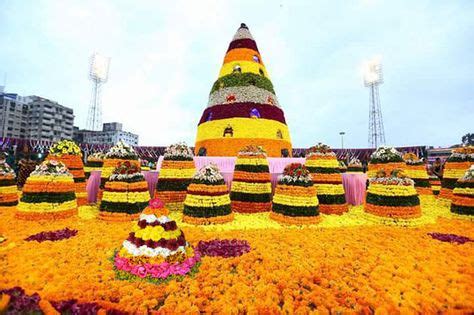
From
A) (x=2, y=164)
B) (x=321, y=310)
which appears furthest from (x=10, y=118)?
(x=321, y=310)

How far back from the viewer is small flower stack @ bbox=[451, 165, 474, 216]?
9.77 m

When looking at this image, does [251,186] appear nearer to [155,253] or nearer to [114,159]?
[155,253]

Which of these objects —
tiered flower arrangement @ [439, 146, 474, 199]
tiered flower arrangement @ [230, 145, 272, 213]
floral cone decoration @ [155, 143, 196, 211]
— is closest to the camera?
tiered flower arrangement @ [230, 145, 272, 213]

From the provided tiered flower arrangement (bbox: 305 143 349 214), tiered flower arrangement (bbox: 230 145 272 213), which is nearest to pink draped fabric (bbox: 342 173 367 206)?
tiered flower arrangement (bbox: 305 143 349 214)

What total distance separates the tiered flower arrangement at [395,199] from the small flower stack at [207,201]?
18.4 feet

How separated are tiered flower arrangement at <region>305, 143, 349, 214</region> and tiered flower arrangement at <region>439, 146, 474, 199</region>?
755 cm

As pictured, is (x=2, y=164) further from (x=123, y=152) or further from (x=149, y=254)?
(x=149, y=254)

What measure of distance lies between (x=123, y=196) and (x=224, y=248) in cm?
478

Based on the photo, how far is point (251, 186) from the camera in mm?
10750

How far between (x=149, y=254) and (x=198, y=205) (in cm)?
390

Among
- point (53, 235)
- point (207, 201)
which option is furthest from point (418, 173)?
point (53, 235)

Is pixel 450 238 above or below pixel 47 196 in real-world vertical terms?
below

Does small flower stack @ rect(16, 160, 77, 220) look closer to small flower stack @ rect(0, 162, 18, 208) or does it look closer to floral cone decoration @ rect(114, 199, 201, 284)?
small flower stack @ rect(0, 162, 18, 208)

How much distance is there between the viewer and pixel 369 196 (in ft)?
32.6
